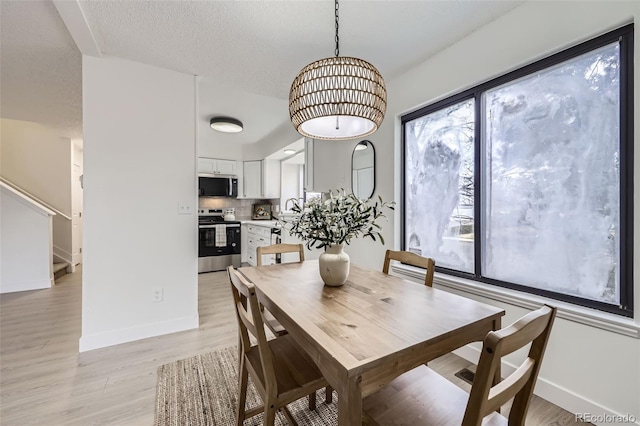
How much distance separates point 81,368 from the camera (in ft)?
6.25

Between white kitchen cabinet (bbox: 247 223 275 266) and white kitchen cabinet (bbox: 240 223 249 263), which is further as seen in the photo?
white kitchen cabinet (bbox: 240 223 249 263)

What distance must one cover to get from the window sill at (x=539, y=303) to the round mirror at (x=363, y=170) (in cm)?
99

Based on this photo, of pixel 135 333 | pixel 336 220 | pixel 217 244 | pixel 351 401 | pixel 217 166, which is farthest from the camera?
pixel 217 166

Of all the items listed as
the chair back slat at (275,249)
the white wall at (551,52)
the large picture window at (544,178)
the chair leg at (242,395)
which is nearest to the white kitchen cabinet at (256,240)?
the chair back slat at (275,249)

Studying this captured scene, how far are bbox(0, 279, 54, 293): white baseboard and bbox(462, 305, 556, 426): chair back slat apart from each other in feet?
17.2

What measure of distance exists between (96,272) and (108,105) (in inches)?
55.0

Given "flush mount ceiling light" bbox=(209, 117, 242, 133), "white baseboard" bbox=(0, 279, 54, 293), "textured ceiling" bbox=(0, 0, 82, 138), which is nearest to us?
"textured ceiling" bbox=(0, 0, 82, 138)

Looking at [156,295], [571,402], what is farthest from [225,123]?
[571,402]

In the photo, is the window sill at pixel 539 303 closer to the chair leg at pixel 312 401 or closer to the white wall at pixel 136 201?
the chair leg at pixel 312 401

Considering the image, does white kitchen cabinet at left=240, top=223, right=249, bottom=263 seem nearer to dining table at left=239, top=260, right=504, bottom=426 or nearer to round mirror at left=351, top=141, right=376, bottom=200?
round mirror at left=351, top=141, right=376, bottom=200

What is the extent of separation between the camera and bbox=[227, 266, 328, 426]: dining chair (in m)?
1.02

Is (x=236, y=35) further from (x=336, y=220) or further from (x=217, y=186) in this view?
(x=217, y=186)

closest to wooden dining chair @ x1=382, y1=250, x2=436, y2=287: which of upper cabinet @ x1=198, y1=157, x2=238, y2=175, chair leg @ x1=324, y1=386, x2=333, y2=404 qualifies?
chair leg @ x1=324, y1=386, x2=333, y2=404

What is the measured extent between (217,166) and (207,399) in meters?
4.23
